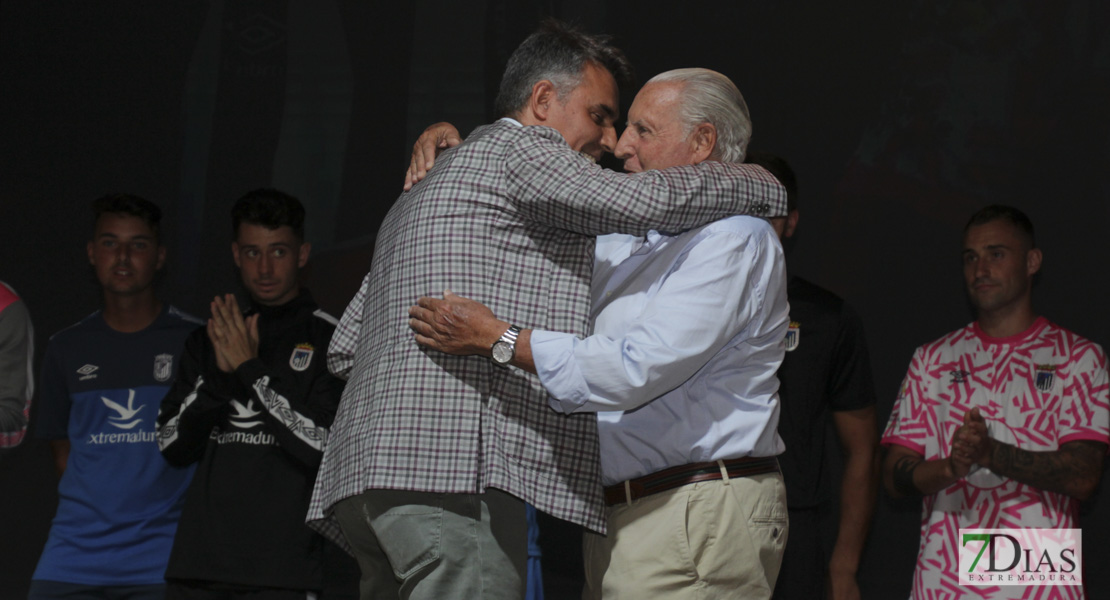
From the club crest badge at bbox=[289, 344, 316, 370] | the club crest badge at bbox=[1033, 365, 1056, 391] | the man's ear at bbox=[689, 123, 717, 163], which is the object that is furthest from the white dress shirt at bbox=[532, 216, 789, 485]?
the club crest badge at bbox=[1033, 365, 1056, 391]

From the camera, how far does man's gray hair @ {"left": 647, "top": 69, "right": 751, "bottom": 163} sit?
2.14 meters

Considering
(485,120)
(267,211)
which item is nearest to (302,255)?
(267,211)

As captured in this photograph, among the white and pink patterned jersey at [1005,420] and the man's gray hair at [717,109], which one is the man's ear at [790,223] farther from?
the man's gray hair at [717,109]

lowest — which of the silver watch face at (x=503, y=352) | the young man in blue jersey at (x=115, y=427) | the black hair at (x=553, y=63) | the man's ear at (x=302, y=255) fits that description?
the young man in blue jersey at (x=115, y=427)

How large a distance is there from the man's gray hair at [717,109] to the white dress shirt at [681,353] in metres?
0.25

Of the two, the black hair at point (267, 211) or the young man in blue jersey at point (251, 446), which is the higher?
the black hair at point (267, 211)

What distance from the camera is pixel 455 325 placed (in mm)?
1700

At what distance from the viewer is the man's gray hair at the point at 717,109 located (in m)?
2.14

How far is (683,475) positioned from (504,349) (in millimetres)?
447

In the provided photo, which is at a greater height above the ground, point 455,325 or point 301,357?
point 455,325

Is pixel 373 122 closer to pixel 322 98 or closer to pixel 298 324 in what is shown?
A: pixel 322 98

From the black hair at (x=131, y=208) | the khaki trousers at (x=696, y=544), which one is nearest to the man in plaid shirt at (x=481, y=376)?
the khaki trousers at (x=696, y=544)

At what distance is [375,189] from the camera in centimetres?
440

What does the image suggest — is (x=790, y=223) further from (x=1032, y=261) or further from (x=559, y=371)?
(x=559, y=371)
